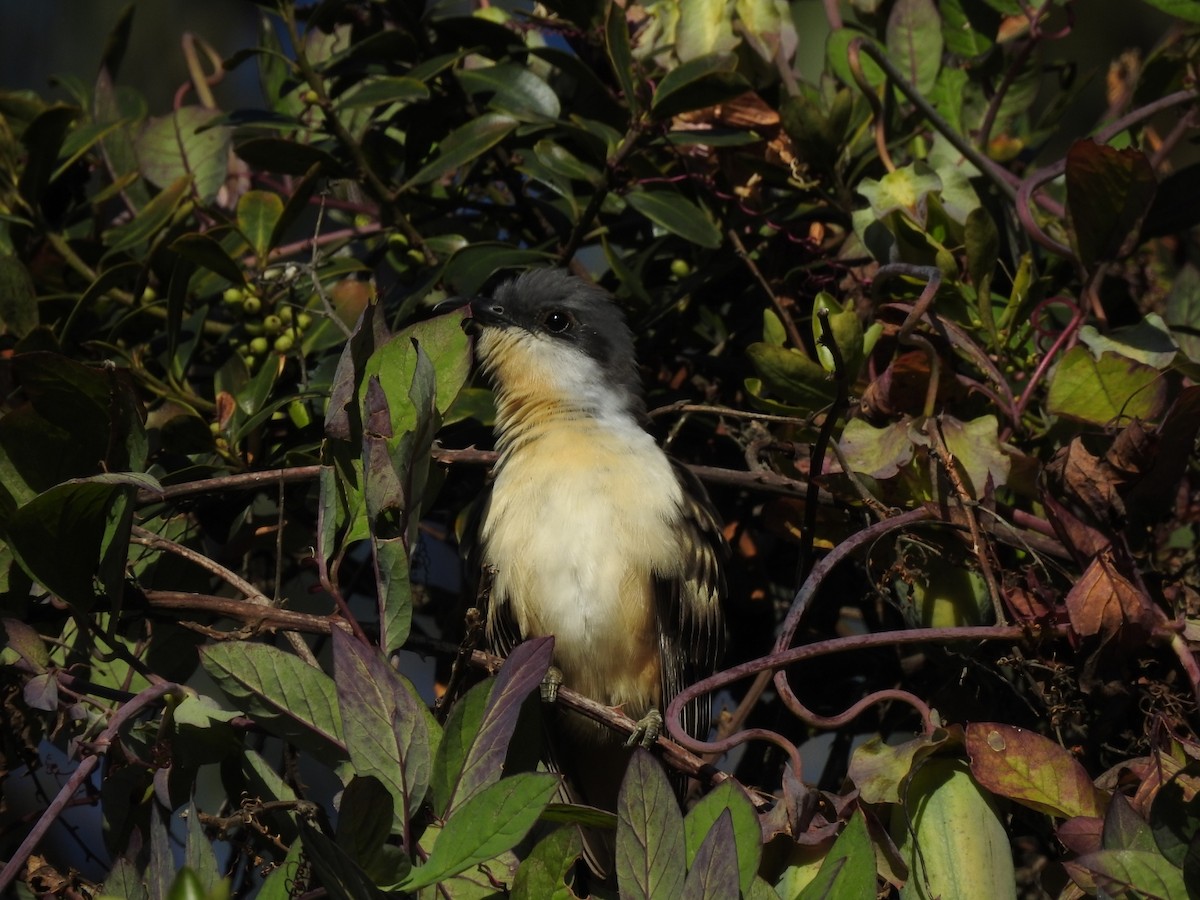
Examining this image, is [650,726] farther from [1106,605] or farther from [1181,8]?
[1181,8]

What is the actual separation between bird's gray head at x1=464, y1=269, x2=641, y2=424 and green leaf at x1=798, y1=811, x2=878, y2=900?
71.5 inches

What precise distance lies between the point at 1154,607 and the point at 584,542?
135cm

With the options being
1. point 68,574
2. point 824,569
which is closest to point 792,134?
point 824,569

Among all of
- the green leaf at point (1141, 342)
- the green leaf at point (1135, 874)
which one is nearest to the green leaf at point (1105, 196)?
the green leaf at point (1141, 342)

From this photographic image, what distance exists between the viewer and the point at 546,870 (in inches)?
66.4

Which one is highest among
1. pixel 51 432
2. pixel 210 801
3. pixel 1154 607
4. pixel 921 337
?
pixel 51 432

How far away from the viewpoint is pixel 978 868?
6.52ft

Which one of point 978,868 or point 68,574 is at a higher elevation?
point 68,574

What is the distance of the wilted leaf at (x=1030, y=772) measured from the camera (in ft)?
Result: 6.45

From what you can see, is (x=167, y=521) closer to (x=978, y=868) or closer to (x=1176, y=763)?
(x=978, y=868)

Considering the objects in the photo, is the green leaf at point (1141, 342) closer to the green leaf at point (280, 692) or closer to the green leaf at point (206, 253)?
the green leaf at point (280, 692)

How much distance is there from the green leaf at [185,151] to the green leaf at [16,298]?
544 mm

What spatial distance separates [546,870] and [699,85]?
1.80 metres

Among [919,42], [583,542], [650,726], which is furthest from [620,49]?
[650,726]
